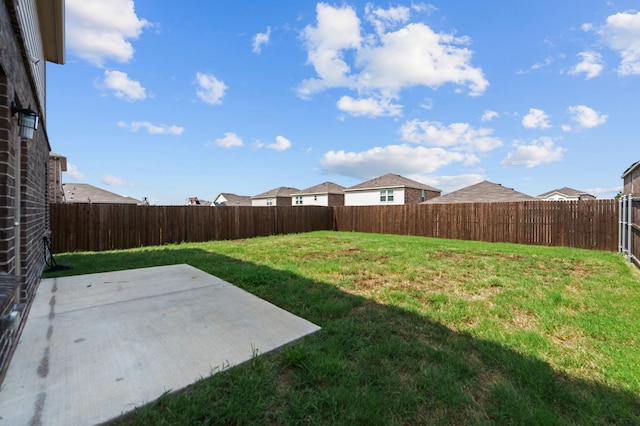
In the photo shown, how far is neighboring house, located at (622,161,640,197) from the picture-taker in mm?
6703

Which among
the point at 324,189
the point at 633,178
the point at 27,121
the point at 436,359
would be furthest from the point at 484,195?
the point at 27,121

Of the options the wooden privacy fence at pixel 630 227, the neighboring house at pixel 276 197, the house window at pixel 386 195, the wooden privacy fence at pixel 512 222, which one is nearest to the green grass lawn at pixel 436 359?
the wooden privacy fence at pixel 630 227

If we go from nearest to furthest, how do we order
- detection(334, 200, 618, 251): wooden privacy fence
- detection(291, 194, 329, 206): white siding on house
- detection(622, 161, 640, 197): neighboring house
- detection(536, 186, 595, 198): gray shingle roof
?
detection(622, 161, 640, 197): neighboring house → detection(334, 200, 618, 251): wooden privacy fence → detection(291, 194, 329, 206): white siding on house → detection(536, 186, 595, 198): gray shingle roof

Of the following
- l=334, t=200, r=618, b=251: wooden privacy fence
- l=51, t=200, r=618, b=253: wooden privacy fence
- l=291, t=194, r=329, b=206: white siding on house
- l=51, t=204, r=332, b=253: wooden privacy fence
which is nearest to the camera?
l=51, t=204, r=332, b=253: wooden privacy fence

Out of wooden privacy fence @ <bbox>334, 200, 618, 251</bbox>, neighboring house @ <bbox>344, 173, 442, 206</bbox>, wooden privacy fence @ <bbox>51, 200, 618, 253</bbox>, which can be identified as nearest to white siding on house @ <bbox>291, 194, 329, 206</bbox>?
neighboring house @ <bbox>344, 173, 442, 206</bbox>

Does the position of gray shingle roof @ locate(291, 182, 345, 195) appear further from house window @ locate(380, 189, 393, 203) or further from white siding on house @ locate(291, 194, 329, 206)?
house window @ locate(380, 189, 393, 203)

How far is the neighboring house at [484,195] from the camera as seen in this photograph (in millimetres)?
19375

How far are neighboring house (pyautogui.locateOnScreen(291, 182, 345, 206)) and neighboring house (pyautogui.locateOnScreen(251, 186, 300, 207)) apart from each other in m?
1.11

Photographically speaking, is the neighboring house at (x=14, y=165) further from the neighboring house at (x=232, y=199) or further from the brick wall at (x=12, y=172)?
the neighboring house at (x=232, y=199)

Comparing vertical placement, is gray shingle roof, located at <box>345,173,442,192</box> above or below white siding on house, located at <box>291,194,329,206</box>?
above

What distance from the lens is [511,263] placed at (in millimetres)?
6609

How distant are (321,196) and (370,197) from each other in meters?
6.82

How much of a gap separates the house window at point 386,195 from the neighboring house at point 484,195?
4564 millimetres

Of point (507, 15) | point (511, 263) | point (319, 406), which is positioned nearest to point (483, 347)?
point (319, 406)
